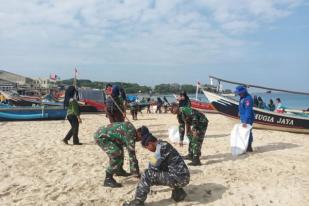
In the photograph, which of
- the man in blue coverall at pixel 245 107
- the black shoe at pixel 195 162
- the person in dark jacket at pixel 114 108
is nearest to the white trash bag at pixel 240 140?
the man in blue coverall at pixel 245 107

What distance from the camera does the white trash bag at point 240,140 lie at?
859 centimetres

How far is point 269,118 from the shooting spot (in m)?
14.2

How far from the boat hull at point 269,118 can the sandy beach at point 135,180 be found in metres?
4.22

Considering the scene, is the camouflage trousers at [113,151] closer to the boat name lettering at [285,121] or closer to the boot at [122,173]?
the boot at [122,173]

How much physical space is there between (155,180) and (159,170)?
0.17 metres

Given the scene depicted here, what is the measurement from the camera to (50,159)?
799cm

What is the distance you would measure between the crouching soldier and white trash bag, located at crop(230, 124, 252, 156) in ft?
12.6

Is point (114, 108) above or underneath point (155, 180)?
above

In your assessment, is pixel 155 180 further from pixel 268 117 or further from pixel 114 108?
pixel 268 117

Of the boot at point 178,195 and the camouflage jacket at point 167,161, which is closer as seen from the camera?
the camouflage jacket at point 167,161

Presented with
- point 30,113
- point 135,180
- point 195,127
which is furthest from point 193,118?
point 30,113

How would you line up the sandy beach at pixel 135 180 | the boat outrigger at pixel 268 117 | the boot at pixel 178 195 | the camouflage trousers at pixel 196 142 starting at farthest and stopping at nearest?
the boat outrigger at pixel 268 117
the camouflage trousers at pixel 196 142
the sandy beach at pixel 135 180
the boot at pixel 178 195

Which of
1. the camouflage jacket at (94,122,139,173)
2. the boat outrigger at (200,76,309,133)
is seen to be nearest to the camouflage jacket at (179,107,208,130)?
the camouflage jacket at (94,122,139,173)

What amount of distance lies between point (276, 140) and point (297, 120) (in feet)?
9.73
